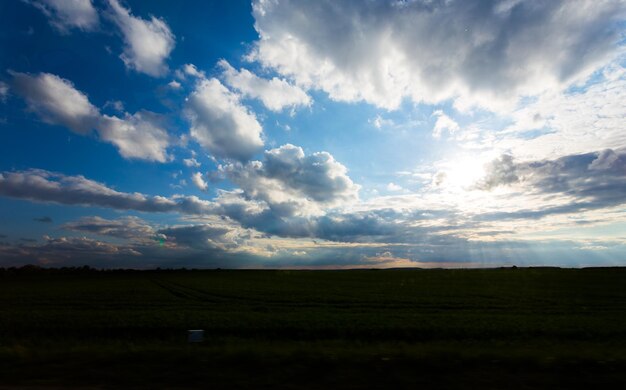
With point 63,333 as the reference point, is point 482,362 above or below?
above

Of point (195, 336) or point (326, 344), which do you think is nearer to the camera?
point (195, 336)

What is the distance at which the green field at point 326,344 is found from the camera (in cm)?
757

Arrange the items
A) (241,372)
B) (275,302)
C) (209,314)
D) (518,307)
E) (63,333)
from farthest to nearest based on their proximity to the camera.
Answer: (275,302) → (518,307) → (209,314) → (63,333) → (241,372)

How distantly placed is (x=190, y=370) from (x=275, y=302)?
95.2 feet

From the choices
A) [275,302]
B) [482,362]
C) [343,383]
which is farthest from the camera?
[275,302]

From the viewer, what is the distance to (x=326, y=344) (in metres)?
13.5

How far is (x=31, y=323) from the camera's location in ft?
77.7

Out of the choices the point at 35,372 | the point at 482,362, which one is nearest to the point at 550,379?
the point at 482,362

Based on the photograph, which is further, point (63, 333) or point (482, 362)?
point (63, 333)

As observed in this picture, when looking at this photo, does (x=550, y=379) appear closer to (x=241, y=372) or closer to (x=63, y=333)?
(x=241, y=372)

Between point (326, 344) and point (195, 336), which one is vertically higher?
point (195, 336)

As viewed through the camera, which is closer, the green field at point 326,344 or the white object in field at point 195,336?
the green field at point 326,344

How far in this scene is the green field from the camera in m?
7.57

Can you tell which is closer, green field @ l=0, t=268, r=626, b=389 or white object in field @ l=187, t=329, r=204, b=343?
green field @ l=0, t=268, r=626, b=389
